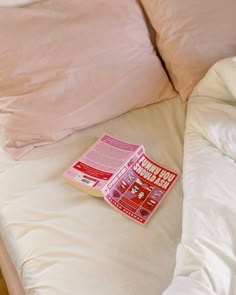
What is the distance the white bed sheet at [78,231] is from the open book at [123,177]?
0.9 inches

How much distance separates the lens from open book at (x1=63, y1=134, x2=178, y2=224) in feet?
3.92

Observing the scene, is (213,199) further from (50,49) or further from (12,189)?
(50,49)

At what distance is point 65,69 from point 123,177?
0.39 meters

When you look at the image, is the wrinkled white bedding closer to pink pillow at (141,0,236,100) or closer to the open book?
pink pillow at (141,0,236,100)

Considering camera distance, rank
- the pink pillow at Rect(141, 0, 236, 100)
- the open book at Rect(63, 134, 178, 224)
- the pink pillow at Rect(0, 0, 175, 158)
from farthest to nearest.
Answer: the pink pillow at Rect(141, 0, 236, 100) < the pink pillow at Rect(0, 0, 175, 158) < the open book at Rect(63, 134, 178, 224)

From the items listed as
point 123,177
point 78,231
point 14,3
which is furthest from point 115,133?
point 14,3

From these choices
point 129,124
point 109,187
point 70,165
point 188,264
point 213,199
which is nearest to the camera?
point 188,264

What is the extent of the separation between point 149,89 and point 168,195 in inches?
16.1

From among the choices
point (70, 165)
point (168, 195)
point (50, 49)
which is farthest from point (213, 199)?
point (50, 49)

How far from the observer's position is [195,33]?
1.48 m

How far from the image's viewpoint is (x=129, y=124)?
4.75 feet

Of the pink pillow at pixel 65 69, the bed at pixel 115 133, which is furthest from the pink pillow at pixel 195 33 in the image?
the pink pillow at pixel 65 69

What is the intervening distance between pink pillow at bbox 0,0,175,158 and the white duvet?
9.2 inches

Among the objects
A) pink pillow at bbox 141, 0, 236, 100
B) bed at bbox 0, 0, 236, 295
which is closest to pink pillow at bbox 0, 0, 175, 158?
bed at bbox 0, 0, 236, 295
